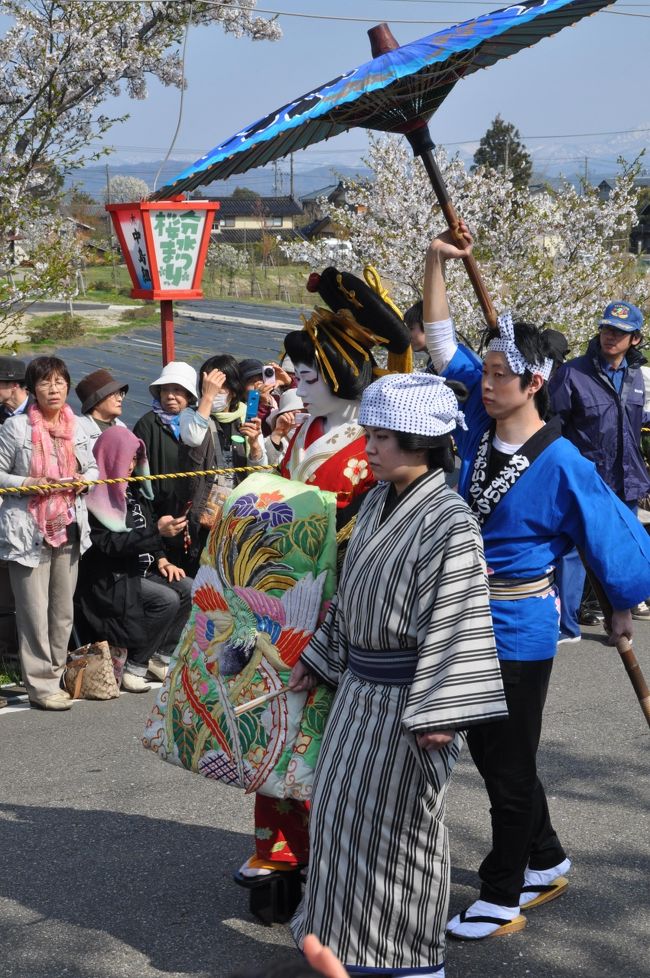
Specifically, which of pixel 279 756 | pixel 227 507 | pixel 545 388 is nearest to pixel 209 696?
pixel 279 756

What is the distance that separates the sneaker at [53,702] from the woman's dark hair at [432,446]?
330 cm

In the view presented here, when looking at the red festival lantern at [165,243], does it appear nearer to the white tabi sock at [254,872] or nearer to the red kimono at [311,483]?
the red kimono at [311,483]

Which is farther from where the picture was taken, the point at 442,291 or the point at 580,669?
the point at 580,669

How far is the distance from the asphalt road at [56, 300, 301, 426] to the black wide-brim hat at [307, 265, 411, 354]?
8.87 m

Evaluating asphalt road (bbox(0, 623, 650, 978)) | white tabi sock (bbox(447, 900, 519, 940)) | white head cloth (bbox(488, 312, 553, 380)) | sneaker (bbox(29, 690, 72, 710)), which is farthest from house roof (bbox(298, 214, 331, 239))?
white tabi sock (bbox(447, 900, 519, 940))

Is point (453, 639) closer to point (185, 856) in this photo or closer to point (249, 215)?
point (185, 856)

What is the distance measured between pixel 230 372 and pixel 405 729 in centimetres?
454

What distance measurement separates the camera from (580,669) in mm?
6445

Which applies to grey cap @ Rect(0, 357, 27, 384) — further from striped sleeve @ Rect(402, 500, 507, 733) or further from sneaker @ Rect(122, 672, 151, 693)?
striped sleeve @ Rect(402, 500, 507, 733)

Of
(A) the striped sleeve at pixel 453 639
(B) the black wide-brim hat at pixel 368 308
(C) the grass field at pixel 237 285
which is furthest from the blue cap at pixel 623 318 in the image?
(C) the grass field at pixel 237 285

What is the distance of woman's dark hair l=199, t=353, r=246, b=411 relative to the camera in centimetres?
689

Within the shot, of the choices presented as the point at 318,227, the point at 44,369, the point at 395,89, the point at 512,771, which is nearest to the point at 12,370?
the point at 44,369

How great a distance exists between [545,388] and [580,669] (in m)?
3.29

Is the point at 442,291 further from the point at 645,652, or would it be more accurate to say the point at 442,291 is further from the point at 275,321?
the point at 275,321
